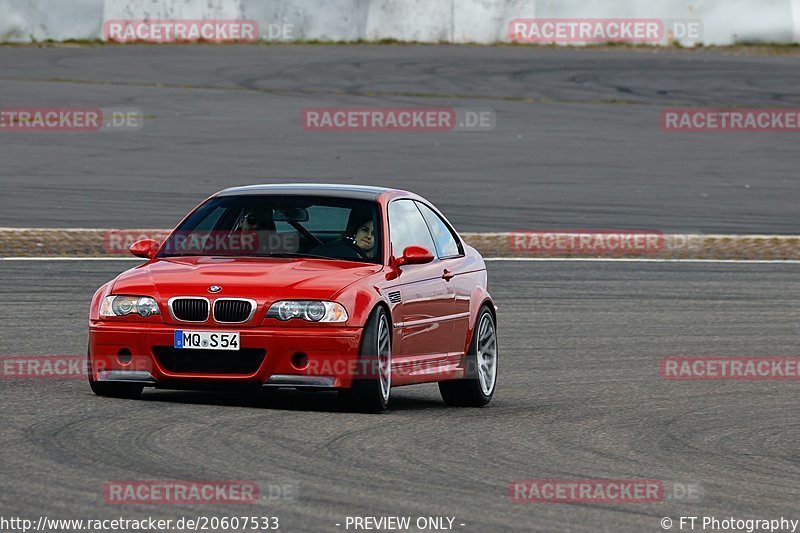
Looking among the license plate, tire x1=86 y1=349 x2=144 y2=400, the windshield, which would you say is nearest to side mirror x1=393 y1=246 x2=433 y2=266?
the windshield

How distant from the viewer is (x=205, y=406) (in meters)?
9.80

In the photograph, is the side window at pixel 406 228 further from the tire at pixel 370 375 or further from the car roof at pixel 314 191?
the tire at pixel 370 375

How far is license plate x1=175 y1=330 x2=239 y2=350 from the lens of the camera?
960 centimetres

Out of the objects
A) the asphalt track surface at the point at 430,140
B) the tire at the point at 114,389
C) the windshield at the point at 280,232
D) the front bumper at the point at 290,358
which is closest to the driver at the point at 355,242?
the windshield at the point at 280,232

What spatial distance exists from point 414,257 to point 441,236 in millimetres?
1204

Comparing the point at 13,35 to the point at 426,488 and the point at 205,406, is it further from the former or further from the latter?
the point at 426,488

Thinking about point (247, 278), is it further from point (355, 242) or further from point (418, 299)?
point (418, 299)

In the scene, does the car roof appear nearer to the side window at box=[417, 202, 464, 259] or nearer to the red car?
the red car

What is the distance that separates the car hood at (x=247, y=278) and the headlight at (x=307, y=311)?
40 mm

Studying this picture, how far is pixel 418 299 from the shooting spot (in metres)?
10.6

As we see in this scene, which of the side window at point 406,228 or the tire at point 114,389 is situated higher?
the side window at point 406,228

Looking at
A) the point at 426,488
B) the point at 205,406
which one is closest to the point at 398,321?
the point at 205,406

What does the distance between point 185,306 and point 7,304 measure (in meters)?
5.97

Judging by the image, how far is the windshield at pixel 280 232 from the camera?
34.7 ft
